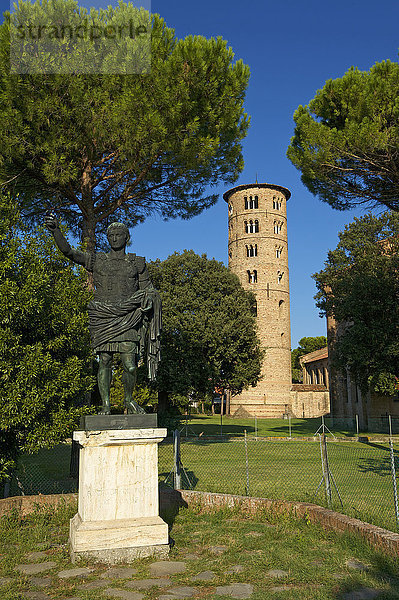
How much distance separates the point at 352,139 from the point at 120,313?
28.8ft

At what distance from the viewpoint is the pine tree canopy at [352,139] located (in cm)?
1137

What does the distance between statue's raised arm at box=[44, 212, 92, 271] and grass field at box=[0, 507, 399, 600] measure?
3.29 m

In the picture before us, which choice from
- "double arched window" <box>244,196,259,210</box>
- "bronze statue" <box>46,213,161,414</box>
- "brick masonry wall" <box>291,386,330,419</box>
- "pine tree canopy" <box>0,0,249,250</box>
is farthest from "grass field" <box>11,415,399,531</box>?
"double arched window" <box>244,196,259,210</box>

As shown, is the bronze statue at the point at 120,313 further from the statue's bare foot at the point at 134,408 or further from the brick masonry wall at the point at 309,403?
the brick masonry wall at the point at 309,403

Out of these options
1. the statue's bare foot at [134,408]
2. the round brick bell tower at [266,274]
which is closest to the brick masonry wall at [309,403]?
the round brick bell tower at [266,274]

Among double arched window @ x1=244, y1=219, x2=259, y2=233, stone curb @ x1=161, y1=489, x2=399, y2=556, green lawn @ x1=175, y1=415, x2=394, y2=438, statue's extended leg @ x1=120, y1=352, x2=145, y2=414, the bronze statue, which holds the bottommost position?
green lawn @ x1=175, y1=415, x2=394, y2=438

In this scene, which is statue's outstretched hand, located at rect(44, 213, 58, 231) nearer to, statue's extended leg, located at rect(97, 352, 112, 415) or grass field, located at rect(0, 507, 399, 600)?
statue's extended leg, located at rect(97, 352, 112, 415)

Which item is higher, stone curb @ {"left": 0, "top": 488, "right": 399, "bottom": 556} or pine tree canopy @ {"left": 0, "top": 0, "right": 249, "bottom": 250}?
pine tree canopy @ {"left": 0, "top": 0, "right": 249, "bottom": 250}

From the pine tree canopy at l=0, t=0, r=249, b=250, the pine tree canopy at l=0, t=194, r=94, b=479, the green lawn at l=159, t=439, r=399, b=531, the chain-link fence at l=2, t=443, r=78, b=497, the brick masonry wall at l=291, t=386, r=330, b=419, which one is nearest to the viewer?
the pine tree canopy at l=0, t=194, r=94, b=479

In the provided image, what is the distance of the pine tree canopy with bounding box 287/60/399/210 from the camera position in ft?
37.3

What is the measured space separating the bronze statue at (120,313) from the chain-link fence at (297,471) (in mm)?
3385

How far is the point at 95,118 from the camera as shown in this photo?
11.4 metres

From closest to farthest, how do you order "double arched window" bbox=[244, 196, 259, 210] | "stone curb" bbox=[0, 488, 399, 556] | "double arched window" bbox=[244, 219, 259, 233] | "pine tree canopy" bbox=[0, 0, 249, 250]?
"stone curb" bbox=[0, 488, 399, 556]
"pine tree canopy" bbox=[0, 0, 249, 250]
"double arched window" bbox=[244, 219, 259, 233]
"double arched window" bbox=[244, 196, 259, 210]

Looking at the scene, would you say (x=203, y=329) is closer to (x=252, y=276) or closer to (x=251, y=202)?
(x=252, y=276)
